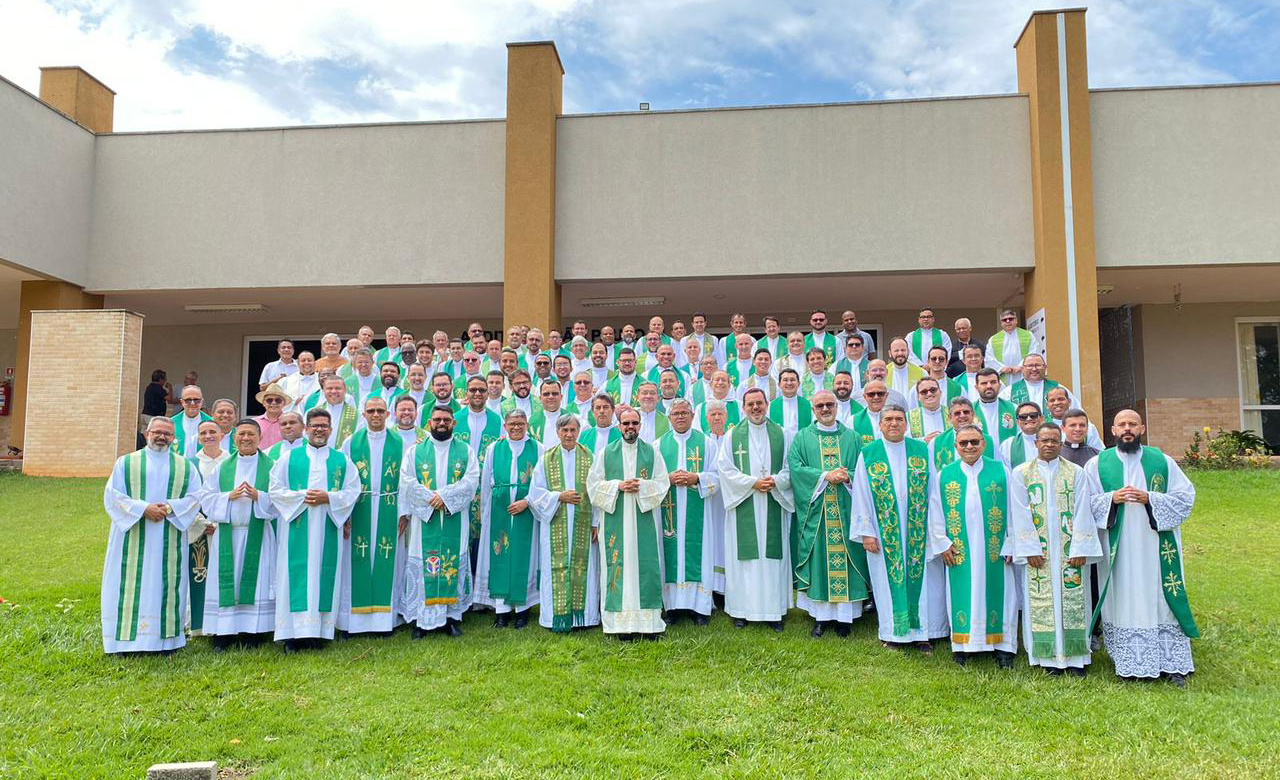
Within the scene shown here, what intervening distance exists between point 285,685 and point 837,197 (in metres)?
11.3

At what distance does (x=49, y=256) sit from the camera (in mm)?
14711

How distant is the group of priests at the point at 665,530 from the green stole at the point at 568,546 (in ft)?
0.06

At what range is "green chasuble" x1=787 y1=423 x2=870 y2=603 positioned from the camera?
662 cm

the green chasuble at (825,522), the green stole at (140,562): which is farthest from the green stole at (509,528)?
the green stole at (140,562)

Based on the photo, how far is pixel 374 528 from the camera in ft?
22.6

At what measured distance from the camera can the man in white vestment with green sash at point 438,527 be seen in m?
6.75

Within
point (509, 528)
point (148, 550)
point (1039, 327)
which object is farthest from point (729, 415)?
point (1039, 327)

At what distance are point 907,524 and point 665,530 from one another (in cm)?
185

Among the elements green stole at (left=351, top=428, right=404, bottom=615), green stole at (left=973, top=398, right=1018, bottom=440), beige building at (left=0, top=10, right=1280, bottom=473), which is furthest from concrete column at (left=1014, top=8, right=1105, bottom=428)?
green stole at (left=351, top=428, right=404, bottom=615)

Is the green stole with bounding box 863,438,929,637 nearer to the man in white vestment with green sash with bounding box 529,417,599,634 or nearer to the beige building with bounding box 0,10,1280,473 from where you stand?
the man in white vestment with green sash with bounding box 529,417,599,634

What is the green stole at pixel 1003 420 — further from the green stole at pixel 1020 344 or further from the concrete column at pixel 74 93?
the concrete column at pixel 74 93

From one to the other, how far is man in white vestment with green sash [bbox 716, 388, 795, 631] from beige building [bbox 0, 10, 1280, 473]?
24.9ft

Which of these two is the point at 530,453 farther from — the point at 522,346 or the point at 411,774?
the point at 522,346

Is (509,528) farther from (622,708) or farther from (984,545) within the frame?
(984,545)
